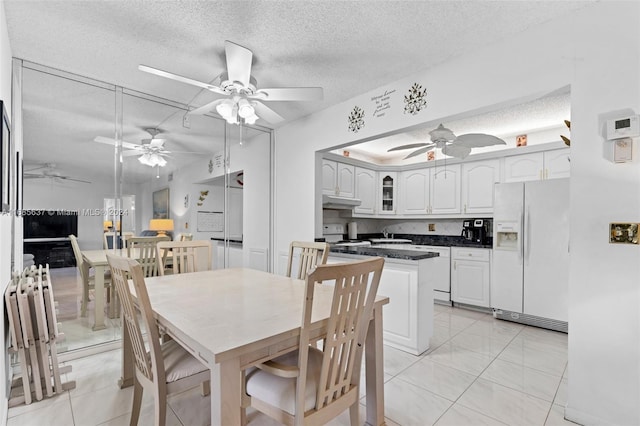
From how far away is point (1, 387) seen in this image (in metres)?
1.68

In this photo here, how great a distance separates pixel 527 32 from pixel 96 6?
9.16 ft

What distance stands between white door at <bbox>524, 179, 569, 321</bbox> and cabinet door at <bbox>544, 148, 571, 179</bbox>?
71 cm

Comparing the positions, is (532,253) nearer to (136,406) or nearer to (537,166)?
(537,166)

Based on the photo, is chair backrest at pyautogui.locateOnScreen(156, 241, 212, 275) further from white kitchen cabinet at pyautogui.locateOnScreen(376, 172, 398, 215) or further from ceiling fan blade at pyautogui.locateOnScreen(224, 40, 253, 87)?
white kitchen cabinet at pyautogui.locateOnScreen(376, 172, 398, 215)

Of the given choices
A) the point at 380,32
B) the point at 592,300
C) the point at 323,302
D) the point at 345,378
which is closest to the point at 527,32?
the point at 380,32

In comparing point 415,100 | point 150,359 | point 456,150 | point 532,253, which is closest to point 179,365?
point 150,359

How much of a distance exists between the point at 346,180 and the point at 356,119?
1641mm

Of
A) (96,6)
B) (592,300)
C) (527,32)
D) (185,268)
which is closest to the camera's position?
(592,300)

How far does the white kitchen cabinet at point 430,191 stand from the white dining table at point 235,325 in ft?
11.3

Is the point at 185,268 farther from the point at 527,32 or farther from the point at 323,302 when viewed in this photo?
the point at 527,32

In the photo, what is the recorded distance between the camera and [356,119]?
3301mm

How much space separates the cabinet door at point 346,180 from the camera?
4.77 meters

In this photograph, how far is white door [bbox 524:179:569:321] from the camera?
3271 mm

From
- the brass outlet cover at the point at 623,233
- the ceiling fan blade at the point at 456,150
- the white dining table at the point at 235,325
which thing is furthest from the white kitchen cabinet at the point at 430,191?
the white dining table at the point at 235,325
